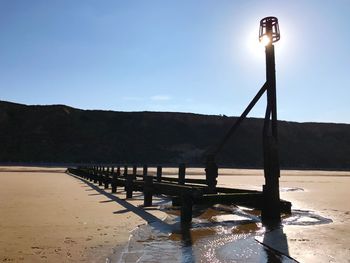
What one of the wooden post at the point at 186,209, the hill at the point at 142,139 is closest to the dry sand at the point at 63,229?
the wooden post at the point at 186,209

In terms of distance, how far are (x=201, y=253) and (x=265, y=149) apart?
16.9 feet

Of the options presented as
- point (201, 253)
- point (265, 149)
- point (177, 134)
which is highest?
point (177, 134)

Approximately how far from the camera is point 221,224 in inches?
386

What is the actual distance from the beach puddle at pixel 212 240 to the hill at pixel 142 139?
6724 cm

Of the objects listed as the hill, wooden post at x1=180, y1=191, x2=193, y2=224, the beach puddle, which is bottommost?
the beach puddle

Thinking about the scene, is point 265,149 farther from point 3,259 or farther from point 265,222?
point 3,259

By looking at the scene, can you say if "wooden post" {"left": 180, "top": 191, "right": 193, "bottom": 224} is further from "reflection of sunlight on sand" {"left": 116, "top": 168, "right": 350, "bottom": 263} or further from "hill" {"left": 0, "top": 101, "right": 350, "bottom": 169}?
"hill" {"left": 0, "top": 101, "right": 350, "bottom": 169}

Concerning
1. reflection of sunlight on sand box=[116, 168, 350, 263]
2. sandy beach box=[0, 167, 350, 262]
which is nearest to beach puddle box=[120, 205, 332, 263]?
reflection of sunlight on sand box=[116, 168, 350, 263]

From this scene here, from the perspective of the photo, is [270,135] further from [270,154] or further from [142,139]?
[142,139]

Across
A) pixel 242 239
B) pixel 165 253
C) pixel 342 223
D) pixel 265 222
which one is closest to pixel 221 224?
pixel 265 222

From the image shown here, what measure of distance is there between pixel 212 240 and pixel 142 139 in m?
80.5

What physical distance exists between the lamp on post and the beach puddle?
397 millimetres

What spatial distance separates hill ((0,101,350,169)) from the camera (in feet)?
261

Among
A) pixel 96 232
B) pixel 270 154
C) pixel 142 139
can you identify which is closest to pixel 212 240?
pixel 96 232
